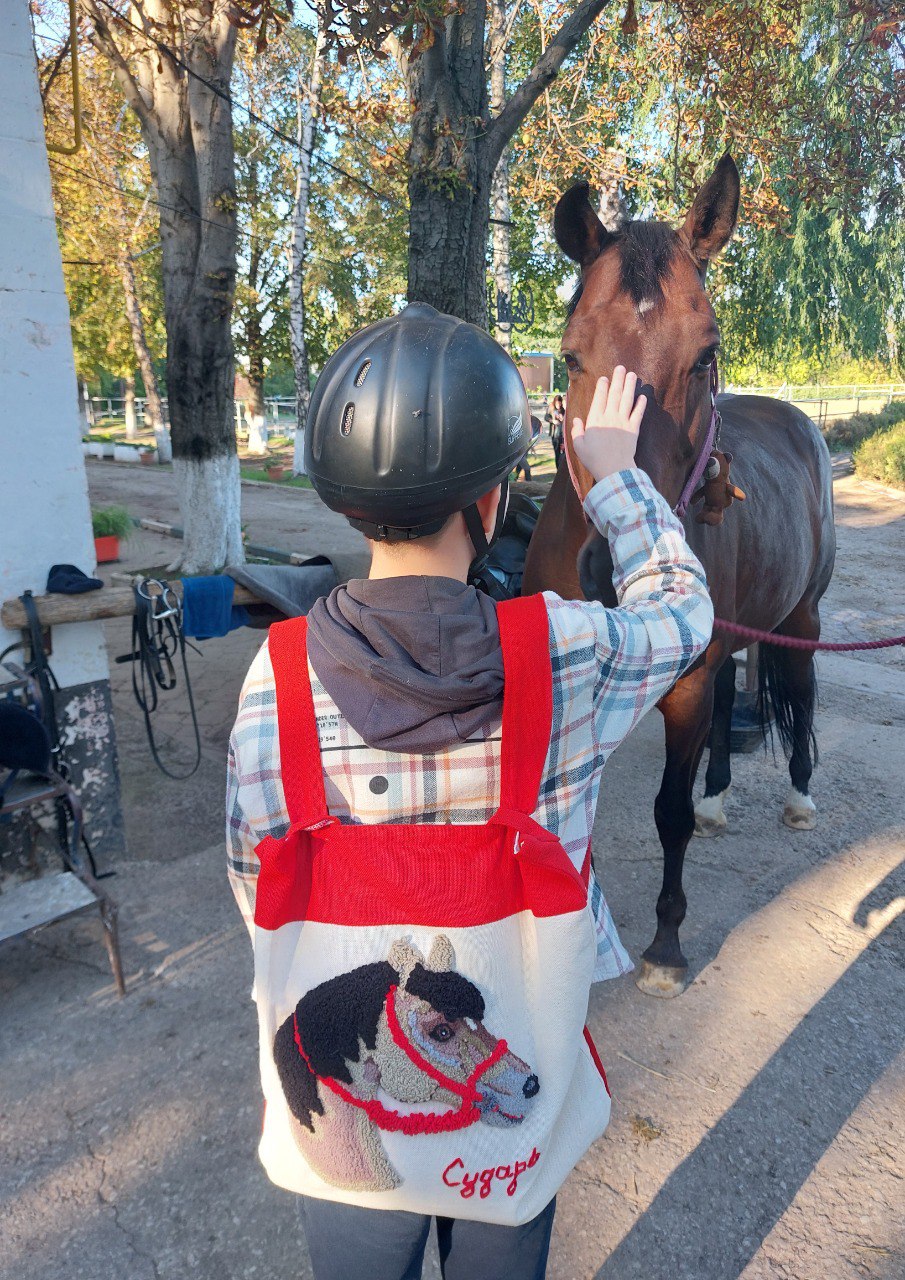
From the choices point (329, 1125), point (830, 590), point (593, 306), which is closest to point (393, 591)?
point (329, 1125)

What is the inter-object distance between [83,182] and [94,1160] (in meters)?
20.6

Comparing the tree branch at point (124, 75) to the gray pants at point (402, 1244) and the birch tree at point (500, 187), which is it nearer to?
the birch tree at point (500, 187)

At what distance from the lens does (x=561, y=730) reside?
0.98 metres

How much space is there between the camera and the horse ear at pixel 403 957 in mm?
908

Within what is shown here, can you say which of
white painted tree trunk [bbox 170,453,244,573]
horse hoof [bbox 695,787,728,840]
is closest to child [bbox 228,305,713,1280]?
horse hoof [bbox 695,787,728,840]

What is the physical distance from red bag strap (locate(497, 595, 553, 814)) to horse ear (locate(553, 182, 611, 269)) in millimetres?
1936

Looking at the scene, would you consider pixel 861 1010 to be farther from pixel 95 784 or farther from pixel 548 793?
pixel 95 784

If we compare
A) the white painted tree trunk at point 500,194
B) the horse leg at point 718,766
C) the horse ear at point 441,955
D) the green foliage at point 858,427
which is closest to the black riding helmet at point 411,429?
the horse ear at point 441,955

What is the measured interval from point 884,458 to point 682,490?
16.5m

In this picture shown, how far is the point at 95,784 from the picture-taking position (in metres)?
3.43

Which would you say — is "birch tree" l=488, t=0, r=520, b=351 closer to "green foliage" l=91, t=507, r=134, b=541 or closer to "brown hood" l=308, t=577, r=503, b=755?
"green foliage" l=91, t=507, r=134, b=541

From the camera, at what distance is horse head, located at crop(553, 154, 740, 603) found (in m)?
2.21

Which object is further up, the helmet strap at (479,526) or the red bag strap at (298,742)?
the helmet strap at (479,526)

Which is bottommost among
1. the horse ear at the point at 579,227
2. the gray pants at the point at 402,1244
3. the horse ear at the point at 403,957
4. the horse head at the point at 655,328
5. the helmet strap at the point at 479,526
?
the gray pants at the point at 402,1244
